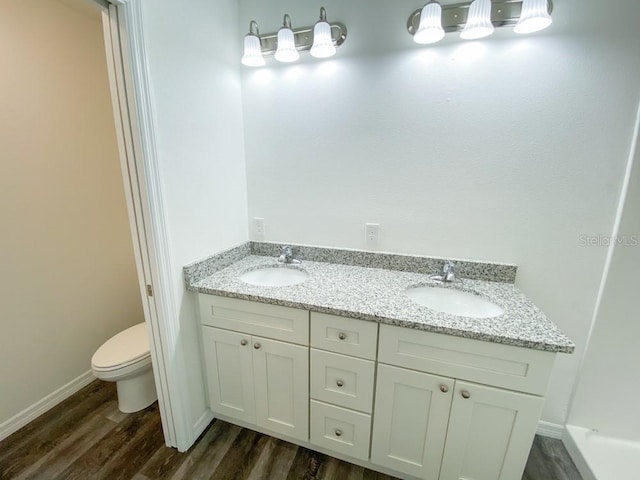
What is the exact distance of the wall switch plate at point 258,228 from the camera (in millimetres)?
1777

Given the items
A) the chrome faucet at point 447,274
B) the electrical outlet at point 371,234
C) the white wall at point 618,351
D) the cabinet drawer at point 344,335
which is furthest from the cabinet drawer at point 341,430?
the white wall at point 618,351

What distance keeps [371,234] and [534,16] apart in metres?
1.11

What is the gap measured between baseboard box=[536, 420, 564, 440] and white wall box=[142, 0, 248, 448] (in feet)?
6.10

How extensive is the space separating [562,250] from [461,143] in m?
0.69

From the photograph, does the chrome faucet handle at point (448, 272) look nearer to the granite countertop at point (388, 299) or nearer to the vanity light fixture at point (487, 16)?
the granite countertop at point (388, 299)

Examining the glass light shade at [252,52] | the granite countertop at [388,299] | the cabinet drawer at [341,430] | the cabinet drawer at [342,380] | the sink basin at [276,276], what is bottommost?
the cabinet drawer at [341,430]

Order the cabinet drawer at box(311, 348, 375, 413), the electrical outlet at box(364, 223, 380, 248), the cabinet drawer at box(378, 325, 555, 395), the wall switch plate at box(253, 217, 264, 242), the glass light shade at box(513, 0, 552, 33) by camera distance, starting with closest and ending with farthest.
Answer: the cabinet drawer at box(378, 325, 555, 395), the glass light shade at box(513, 0, 552, 33), the cabinet drawer at box(311, 348, 375, 413), the electrical outlet at box(364, 223, 380, 248), the wall switch plate at box(253, 217, 264, 242)

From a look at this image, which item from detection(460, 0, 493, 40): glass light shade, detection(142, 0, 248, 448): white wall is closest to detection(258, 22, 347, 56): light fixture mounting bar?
detection(142, 0, 248, 448): white wall

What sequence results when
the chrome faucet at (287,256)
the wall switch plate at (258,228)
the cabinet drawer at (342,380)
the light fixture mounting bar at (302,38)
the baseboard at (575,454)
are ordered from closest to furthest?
the cabinet drawer at (342,380), the baseboard at (575,454), the light fixture mounting bar at (302,38), the chrome faucet at (287,256), the wall switch plate at (258,228)

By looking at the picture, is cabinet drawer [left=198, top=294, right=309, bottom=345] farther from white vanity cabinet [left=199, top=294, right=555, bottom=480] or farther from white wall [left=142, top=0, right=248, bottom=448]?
white wall [left=142, top=0, right=248, bottom=448]

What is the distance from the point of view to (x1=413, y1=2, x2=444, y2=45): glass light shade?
115 cm

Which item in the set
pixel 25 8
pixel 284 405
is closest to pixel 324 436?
pixel 284 405

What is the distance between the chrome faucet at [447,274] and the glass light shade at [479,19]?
1.01m

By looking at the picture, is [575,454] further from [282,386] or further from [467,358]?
[282,386]
